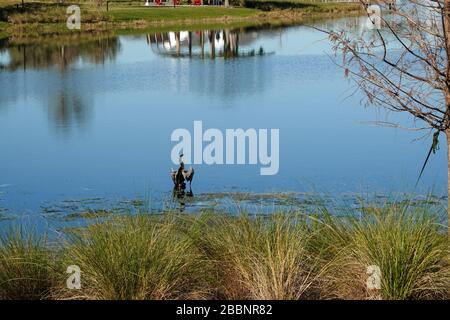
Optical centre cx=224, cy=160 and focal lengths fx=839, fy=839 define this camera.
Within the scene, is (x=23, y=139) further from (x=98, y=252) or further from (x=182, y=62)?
(x=182, y=62)

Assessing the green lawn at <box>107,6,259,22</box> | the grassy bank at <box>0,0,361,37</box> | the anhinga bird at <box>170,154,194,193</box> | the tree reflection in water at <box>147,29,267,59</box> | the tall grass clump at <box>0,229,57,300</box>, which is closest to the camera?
the tall grass clump at <box>0,229,57,300</box>

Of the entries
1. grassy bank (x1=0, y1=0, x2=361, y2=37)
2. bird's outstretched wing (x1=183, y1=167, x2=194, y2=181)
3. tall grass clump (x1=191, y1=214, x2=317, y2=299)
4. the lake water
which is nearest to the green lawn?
grassy bank (x1=0, y1=0, x2=361, y2=37)

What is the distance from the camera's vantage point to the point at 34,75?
33469 millimetres

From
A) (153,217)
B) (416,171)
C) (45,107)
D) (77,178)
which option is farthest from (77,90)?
(153,217)

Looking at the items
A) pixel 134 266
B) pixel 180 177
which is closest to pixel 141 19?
pixel 180 177

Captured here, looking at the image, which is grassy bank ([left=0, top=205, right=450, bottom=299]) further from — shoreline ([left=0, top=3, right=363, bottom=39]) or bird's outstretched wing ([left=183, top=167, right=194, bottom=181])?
shoreline ([left=0, top=3, right=363, bottom=39])

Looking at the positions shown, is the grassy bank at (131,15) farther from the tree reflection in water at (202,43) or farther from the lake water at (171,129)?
the lake water at (171,129)

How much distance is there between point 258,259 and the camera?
6.25 m

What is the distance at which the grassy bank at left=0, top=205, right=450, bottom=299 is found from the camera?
600 centimetres

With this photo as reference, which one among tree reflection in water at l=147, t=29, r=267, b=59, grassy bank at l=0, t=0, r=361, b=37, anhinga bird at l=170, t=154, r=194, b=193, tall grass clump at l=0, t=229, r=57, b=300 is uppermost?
tall grass clump at l=0, t=229, r=57, b=300

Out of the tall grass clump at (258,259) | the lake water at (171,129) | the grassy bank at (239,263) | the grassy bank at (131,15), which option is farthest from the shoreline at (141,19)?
the grassy bank at (239,263)

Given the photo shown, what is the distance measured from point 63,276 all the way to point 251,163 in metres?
10.5

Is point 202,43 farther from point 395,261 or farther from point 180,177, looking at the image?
point 395,261

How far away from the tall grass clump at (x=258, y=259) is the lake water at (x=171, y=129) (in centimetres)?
177
